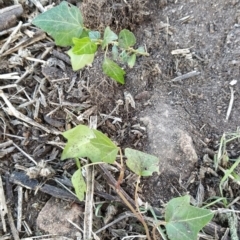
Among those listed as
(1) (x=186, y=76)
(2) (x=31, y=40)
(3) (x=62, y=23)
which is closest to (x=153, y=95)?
(1) (x=186, y=76)

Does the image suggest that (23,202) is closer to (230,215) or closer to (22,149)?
(22,149)

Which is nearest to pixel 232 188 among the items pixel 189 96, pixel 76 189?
pixel 189 96

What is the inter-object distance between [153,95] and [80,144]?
0.32 m

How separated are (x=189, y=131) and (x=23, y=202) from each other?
0.52 m

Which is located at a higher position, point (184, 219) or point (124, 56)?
point (124, 56)

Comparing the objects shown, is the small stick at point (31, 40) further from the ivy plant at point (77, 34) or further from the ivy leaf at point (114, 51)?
the ivy leaf at point (114, 51)

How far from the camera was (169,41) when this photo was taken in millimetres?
1513

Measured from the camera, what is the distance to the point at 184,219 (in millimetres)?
1160

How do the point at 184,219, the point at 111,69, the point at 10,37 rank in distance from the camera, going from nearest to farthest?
1. the point at 184,219
2. the point at 111,69
3. the point at 10,37

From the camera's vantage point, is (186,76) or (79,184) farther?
(186,76)

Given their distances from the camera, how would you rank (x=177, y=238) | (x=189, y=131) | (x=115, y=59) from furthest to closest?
(x=115, y=59)
(x=189, y=131)
(x=177, y=238)

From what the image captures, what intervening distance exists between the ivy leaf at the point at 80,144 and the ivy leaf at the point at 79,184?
0.15 ft

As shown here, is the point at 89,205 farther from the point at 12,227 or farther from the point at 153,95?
the point at 153,95

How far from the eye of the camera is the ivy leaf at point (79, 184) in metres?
1.23
